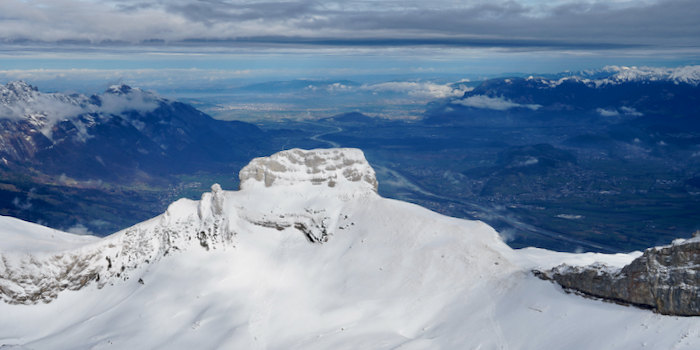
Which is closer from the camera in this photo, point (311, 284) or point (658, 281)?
point (658, 281)

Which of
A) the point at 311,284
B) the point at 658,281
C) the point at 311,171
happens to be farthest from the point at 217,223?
the point at 658,281

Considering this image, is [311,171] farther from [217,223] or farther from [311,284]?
[311,284]

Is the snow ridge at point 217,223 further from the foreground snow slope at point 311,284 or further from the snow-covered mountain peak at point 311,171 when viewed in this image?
the foreground snow slope at point 311,284

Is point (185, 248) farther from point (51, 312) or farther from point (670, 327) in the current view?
point (670, 327)

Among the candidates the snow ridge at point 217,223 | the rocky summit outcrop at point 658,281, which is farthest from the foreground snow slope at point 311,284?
the rocky summit outcrop at point 658,281

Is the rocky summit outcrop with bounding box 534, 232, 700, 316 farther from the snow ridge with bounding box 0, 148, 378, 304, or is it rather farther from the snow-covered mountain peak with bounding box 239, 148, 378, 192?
the snow-covered mountain peak with bounding box 239, 148, 378, 192
